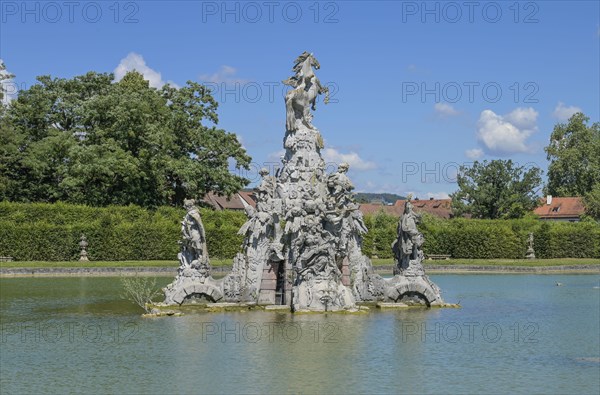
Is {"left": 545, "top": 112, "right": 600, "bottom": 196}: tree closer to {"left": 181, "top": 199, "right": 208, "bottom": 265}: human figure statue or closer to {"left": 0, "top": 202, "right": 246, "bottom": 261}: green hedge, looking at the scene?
{"left": 0, "top": 202, "right": 246, "bottom": 261}: green hedge

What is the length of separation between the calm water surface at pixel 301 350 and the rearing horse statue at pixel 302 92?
303 inches

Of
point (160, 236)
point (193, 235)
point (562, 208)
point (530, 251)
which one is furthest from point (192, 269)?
point (562, 208)

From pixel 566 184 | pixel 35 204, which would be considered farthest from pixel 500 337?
pixel 566 184

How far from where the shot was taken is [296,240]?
89.6 ft

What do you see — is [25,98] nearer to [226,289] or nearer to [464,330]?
[226,289]

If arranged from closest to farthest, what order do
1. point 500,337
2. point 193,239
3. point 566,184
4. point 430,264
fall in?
point 500,337 → point 193,239 → point 430,264 → point 566,184

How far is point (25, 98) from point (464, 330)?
45048mm

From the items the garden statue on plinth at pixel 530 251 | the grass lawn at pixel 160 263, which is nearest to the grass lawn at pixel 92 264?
the grass lawn at pixel 160 263

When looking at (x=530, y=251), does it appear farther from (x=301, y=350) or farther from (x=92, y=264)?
(x=301, y=350)

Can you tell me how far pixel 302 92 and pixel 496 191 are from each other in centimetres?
6256

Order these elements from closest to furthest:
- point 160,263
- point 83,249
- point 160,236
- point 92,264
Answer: point 92,264, point 160,263, point 83,249, point 160,236

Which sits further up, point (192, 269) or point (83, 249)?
point (83, 249)

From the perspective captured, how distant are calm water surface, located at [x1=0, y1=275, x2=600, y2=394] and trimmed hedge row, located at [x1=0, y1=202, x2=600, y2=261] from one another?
2128 cm

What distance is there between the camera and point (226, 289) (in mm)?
30109
